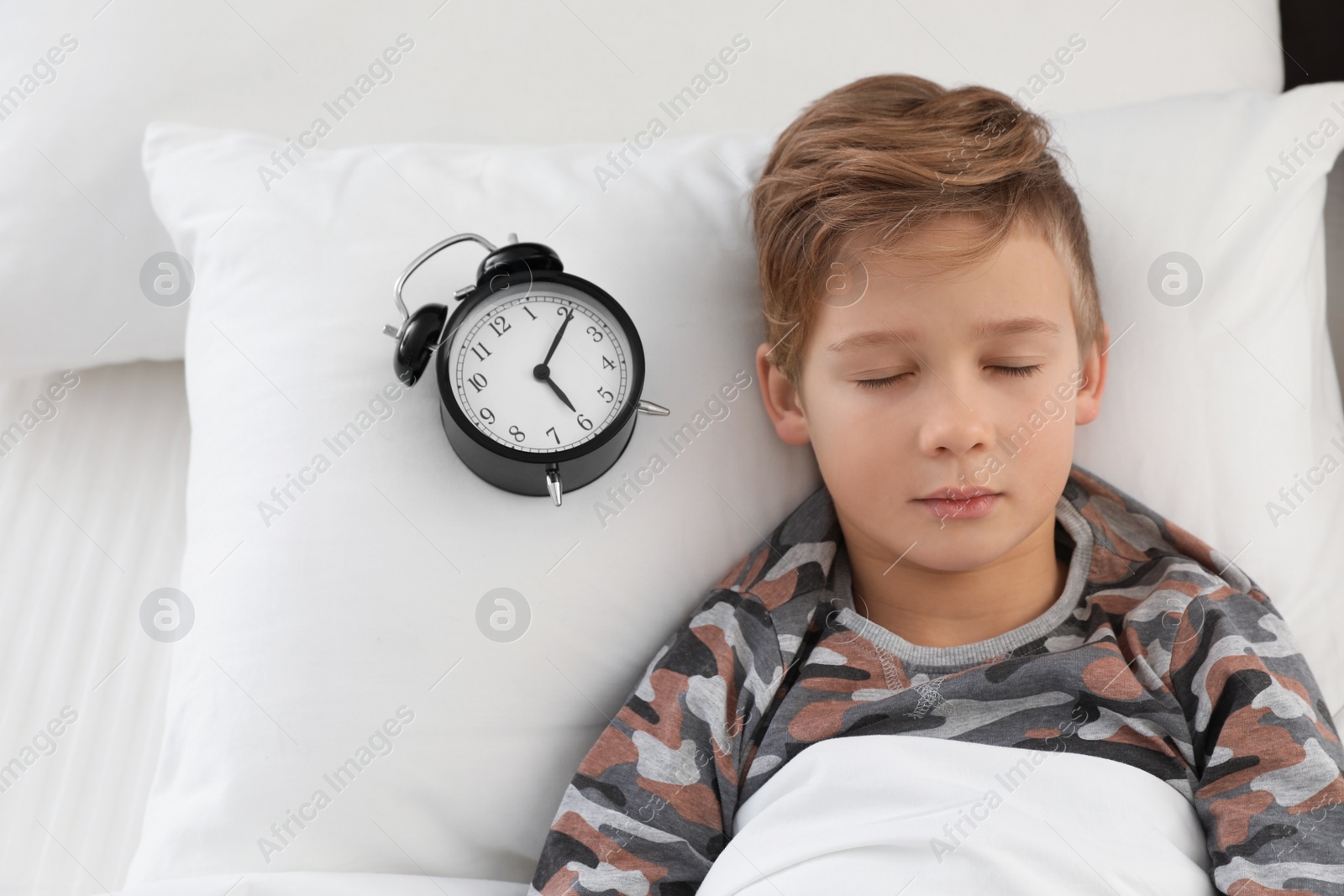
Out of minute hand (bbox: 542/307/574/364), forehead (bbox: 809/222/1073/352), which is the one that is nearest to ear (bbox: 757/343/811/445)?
forehead (bbox: 809/222/1073/352)

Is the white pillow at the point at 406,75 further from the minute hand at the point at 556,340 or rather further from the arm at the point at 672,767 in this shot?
the arm at the point at 672,767

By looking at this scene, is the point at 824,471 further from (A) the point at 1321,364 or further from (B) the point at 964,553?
(A) the point at 1321,364

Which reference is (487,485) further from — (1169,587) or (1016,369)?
(1169,587)

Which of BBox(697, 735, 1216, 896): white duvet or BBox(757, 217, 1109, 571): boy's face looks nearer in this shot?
BBox(697, 735, 1216, 896): white duvet

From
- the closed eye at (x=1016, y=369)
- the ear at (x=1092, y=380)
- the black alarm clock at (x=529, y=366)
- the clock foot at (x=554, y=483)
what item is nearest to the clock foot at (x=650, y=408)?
the black alarm clock at (x=529, y=366)

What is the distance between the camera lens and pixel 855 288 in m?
0.95

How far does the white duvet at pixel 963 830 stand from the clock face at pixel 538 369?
389 mm

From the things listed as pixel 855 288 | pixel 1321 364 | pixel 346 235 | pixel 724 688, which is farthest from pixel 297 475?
pixel 1321 364

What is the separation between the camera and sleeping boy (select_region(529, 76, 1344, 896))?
891 millimetres

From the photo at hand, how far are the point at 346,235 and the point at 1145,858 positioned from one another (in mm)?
955

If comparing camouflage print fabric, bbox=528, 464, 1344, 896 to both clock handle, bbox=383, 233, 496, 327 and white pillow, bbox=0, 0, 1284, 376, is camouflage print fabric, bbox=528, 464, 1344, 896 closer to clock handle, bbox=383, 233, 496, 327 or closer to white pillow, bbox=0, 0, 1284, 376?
clock handle, bbox=383, 233, 496, 327

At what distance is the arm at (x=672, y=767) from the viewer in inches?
35.4

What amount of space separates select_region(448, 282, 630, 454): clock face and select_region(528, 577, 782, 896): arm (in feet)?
0.79

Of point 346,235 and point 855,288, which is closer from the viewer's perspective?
point 855,288
